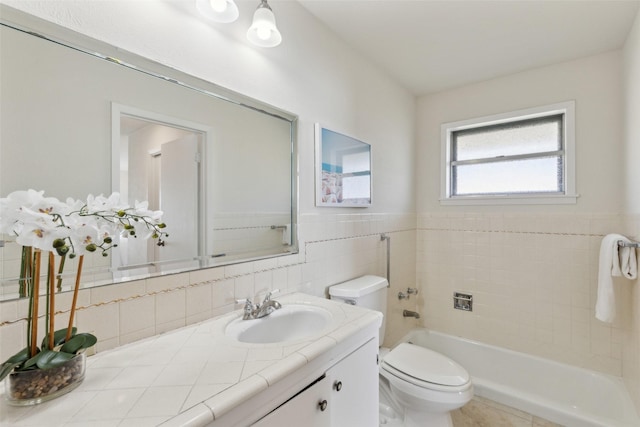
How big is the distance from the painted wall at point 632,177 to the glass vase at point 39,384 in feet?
8.56

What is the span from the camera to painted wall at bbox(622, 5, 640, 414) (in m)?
1.67

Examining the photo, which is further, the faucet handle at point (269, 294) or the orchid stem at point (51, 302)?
the faucet handle at point (269, 294)

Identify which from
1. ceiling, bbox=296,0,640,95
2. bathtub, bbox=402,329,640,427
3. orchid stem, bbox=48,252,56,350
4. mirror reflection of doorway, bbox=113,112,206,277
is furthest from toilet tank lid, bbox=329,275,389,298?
ceiling, bbox=296,0,640,95

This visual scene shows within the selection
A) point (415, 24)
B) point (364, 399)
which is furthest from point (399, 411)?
point (415, 24)

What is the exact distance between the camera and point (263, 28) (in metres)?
1.24

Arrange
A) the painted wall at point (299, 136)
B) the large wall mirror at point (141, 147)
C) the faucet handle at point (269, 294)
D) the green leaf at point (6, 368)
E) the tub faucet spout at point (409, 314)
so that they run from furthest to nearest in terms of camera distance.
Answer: the tub faucet spout at point (409, 314) → the faucet handle at point (269, 294) → the painted wall at point (299, 136) → the large wall mirror at point (141, 147) → the green leaf at point (6, 368)

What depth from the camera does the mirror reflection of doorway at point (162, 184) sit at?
38.7 inches

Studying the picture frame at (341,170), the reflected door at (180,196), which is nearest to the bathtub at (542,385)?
the picture frame at (341,170)

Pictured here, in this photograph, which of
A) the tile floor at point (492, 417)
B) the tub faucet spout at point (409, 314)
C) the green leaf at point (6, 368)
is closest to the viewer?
the green leaf at point (6, 368)

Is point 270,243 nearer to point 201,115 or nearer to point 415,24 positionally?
point 201,115

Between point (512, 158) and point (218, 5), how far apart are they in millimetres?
2518

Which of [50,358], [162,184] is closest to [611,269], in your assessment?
[162,184]

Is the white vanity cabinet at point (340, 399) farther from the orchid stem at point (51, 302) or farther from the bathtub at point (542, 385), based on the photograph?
the bathtub at point (542, 385)

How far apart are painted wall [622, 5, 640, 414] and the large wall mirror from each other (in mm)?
1997
